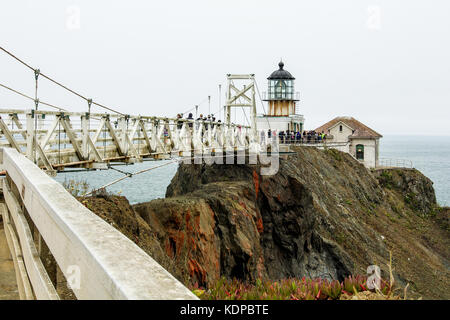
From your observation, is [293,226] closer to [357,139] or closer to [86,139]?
[86,139]

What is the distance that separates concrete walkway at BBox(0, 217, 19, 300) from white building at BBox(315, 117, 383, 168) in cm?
5284

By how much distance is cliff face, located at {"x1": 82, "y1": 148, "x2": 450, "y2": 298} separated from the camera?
1622 cm

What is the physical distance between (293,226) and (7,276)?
74.4 ft

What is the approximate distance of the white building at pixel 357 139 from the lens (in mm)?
56812

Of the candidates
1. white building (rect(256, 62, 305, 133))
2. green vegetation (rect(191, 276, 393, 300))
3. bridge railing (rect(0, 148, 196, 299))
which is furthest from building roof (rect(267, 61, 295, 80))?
bridge railing (rect(0, 148, 196, 299))

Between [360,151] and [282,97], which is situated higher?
[282,97]

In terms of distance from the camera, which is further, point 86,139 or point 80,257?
point 86,139

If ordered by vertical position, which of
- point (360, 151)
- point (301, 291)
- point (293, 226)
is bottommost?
point (293, 226)

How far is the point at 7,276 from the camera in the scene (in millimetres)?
3971

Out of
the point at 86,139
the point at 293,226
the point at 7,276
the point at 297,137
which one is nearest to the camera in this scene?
the point at 7,276

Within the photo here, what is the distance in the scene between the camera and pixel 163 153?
16938mm

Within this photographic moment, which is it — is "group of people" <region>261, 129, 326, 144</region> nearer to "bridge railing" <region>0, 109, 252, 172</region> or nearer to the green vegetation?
"bridge railing" <region>0, 109, 252, 172</region>

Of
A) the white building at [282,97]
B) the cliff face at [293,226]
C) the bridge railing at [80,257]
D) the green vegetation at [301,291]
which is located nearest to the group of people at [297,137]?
the cliff face at [293,226]

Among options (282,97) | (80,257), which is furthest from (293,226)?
(282,97)
